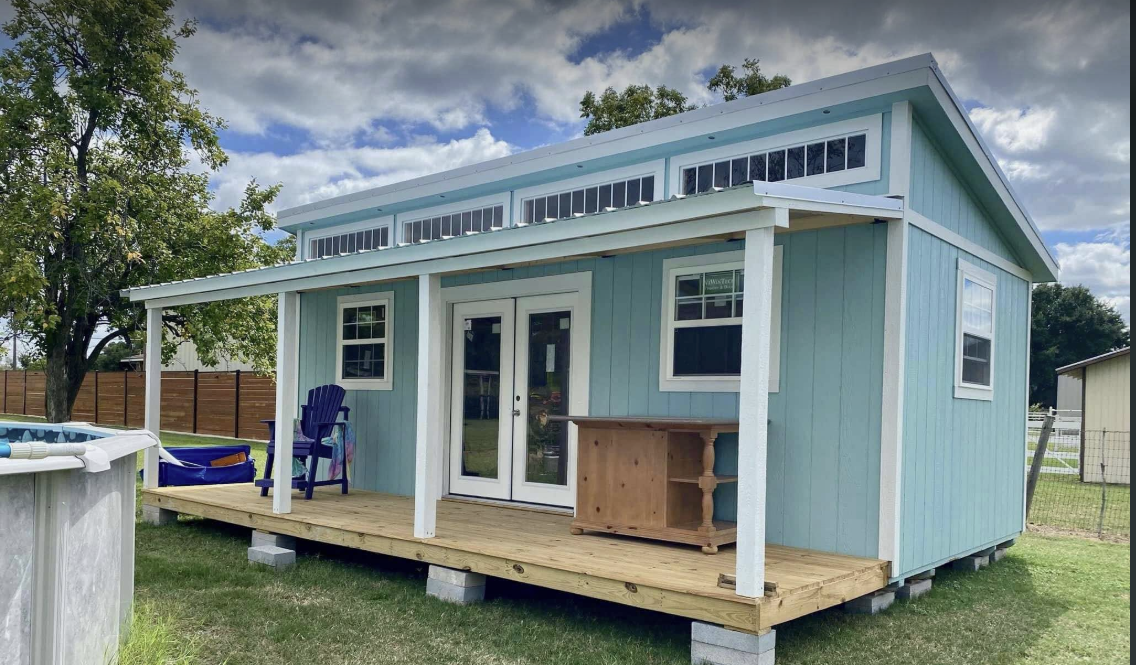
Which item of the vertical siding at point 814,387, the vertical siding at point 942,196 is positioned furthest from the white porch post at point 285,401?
the vertical siding at point 942,196

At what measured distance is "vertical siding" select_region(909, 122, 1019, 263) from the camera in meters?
5.40

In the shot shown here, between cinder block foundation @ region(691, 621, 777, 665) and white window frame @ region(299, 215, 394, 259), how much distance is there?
17.2ft

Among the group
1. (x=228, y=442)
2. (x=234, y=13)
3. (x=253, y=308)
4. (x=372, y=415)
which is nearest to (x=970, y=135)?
(x=372, y=415)

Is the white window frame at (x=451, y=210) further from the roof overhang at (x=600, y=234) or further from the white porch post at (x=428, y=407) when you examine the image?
the white porch post at (x=428, y=407)

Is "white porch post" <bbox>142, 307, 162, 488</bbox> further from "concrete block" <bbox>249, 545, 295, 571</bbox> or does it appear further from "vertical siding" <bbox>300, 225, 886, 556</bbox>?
"vertical siding" <bbox>300, 225, 886, 556</bbox>

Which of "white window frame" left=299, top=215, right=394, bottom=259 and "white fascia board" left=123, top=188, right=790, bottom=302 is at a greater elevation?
"white window frame" left=299, top=215, right=394, bottom=259

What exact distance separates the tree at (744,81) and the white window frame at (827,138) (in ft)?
49.4

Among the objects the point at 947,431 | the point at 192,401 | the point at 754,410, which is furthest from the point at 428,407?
the point at 192,401

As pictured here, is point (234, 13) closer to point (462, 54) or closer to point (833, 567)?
point (462, 54)

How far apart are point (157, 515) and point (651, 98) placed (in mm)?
14416

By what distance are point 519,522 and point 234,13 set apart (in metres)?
7.75

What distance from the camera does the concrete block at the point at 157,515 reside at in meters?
8.07

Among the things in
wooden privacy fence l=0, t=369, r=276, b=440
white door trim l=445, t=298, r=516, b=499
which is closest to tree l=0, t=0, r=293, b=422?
wooden privacy fence l=0, t=369, r=276, b=440

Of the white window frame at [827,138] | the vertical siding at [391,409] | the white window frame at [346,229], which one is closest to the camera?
the white window frame at [827,138]
